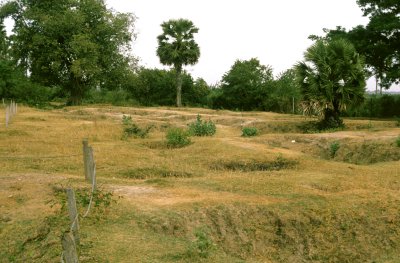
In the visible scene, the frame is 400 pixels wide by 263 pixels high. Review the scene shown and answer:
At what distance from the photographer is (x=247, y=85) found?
38.8 m

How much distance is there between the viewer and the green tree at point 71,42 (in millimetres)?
33719

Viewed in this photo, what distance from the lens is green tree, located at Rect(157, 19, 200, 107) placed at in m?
38.1

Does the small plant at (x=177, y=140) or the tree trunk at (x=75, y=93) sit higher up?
the tree trunk at (x=75, y=93)

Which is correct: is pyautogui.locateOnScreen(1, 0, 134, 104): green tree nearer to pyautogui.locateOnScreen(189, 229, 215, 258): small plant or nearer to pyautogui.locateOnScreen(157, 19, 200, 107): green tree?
pyautogui.locateOnScreen(157, 19, 200, 107): green tree

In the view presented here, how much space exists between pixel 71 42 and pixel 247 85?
48.8 feet

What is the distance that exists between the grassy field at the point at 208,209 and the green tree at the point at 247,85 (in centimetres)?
2617

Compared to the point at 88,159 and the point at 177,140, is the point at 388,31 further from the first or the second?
the point at 88,159

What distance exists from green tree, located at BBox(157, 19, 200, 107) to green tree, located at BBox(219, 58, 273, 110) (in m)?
3.75

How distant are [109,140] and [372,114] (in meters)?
18.2

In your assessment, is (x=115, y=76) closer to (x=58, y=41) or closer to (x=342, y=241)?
(x=58, y=41)

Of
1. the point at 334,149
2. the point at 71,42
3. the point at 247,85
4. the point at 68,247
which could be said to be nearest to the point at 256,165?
the point at 334,149

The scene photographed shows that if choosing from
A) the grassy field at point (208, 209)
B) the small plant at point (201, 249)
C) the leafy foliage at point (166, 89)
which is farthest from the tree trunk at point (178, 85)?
the small plant at point (201, 249)

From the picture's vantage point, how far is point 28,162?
11.6m

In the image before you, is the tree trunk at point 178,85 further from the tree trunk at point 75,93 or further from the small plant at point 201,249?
the small plant at point 201,249
